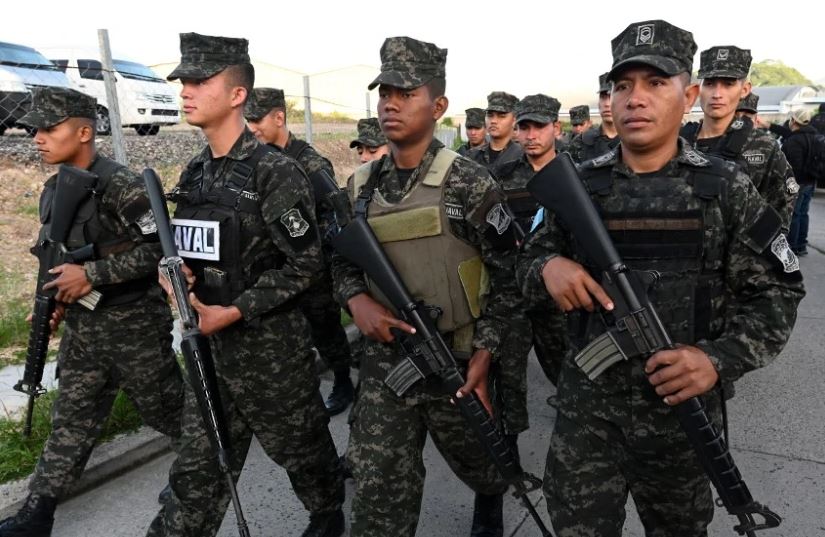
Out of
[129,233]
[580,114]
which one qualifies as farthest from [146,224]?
[580,114]

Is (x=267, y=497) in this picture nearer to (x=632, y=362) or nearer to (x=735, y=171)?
(x=632, y=362)

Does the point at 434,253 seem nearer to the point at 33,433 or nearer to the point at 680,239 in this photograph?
the point at 680,239

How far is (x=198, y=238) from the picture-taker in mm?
2340

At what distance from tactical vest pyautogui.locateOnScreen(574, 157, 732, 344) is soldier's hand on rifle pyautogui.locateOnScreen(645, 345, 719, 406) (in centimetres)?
12

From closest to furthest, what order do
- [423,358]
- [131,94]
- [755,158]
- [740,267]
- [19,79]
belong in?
[740,267], [423,358], [755,158], [19,79], [131,94]

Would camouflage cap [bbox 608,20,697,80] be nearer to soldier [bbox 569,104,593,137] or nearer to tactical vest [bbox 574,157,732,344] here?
tactical vest [bbox 574,157,732,344]

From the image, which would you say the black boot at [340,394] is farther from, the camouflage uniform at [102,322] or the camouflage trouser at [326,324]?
the camouflage uniform at [102,322]

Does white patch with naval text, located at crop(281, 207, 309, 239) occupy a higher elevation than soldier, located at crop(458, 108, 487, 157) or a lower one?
higher

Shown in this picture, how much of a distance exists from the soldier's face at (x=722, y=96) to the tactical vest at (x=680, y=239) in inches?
95.7

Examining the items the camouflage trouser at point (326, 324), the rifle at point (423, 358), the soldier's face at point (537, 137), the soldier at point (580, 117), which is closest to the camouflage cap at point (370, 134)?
the soldier's face at point (537, 137)

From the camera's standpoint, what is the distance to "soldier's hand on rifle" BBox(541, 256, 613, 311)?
68.4 inches

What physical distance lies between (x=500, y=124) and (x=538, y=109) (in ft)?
2.33

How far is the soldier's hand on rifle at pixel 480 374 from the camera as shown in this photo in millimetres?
2113

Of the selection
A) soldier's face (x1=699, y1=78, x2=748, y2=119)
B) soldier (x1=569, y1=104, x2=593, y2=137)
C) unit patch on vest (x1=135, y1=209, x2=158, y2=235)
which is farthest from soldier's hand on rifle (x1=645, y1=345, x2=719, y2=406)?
soldier (x1=569, y1=104, x2=593, y2=137)
